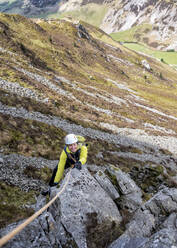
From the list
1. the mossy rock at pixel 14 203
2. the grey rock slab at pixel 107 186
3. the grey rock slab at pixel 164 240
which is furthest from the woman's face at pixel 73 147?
the grey rock slab at pixel 164 240

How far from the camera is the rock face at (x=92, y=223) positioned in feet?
23.4

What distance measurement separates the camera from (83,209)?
8.41 meters

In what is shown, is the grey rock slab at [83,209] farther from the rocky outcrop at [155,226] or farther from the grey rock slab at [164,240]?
the grey rock slab at [164,240]

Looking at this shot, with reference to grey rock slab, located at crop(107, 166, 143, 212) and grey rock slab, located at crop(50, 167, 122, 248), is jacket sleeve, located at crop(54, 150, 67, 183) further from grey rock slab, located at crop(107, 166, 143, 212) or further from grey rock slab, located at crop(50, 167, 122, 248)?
grey rock slab, located at crop(107, 166, 143, 212)

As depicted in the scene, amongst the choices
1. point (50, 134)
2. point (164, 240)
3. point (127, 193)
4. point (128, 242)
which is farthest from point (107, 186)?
point (50, 134)

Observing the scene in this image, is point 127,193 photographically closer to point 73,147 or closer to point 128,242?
point 128,242

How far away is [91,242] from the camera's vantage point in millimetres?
7840

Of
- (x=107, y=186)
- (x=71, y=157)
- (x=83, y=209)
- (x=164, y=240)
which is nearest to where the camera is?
(x=164, y=240)

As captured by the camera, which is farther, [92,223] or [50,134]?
[50,134]

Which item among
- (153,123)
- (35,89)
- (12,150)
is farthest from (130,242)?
(153,123)

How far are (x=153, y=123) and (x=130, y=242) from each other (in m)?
47.5

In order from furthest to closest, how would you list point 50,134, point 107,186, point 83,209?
point 50,134 < point 107,186 < point 83,209

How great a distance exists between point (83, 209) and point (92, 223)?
2.27ft

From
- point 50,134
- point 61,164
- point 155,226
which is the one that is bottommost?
point 50,134
